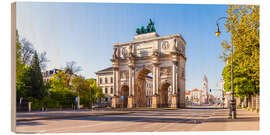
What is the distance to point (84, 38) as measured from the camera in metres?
18.1

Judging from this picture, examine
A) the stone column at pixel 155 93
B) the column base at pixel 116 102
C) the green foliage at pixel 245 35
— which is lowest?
the column base at pixel 116 102

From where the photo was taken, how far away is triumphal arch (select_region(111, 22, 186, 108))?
55031 mm

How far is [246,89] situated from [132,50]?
98.5 ft

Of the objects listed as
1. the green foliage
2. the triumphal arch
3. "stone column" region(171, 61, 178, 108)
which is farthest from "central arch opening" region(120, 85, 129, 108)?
the green foliage

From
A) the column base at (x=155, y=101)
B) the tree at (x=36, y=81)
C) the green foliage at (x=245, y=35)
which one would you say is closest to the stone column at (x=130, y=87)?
the column base at (x=155, y=101)

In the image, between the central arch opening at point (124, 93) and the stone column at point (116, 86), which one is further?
the central arch opening at point (124, 93)

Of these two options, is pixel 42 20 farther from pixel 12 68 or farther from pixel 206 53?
pixel 206 53

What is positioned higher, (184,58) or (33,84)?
(184,58)

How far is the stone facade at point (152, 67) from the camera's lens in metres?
55.0

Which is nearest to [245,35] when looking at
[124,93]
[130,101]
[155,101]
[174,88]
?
[174,88]

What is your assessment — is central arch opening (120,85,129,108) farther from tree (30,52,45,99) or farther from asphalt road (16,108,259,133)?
asphalt road (16,108,259,133)

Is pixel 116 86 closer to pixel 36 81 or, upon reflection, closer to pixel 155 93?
pixel 155 93

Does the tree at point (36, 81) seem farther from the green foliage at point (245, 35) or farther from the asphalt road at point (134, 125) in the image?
the green foliage at point (245, 35)
